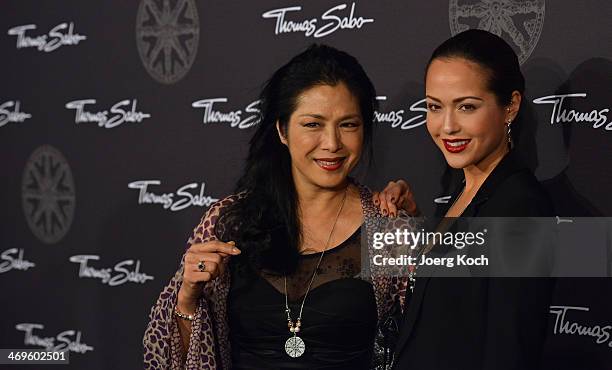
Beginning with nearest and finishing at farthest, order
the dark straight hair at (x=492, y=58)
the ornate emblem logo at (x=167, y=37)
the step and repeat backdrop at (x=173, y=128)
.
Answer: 1. the dark straight hair at (x=492, y=58)
2. the step and repeat backdrop at (x=173, y=128)
3. the ornate emblem logo at (x=167, y=37)

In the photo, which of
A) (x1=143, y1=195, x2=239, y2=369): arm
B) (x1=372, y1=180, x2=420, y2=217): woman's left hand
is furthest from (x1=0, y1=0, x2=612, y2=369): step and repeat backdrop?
(x1=143, y1=195, x2=239, y2=369): arm

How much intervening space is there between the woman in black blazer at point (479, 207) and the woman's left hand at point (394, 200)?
20cm

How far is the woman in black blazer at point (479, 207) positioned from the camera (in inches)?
65.9

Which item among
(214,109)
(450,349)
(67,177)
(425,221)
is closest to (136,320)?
(67,177)

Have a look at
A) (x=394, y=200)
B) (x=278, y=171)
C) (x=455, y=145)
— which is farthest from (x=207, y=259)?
(x=455, y=145)

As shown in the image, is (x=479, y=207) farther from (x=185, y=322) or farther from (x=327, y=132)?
(x=185, y=322)

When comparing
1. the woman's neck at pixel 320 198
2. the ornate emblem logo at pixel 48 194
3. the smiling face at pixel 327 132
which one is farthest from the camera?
the ornate emblem logo at pixel 48 194

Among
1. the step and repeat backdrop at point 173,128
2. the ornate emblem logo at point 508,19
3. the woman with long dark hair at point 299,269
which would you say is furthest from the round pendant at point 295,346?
the ornate emblem logo at point 508,19

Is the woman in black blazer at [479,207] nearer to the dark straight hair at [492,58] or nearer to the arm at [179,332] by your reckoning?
the dark straight hair at [492,58]

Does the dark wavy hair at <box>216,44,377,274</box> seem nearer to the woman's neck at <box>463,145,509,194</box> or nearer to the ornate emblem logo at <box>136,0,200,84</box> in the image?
the woman's neck at <box>463,145,509,194</box>

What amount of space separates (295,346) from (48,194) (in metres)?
1.64

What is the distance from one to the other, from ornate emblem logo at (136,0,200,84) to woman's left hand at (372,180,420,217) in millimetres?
1128

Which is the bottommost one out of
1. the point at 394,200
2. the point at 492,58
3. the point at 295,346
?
the point at 295,346

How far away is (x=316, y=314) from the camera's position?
2191mm
